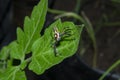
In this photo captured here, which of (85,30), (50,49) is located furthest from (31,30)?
(85,30)

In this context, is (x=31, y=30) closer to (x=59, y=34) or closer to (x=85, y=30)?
(x=59, y=34)

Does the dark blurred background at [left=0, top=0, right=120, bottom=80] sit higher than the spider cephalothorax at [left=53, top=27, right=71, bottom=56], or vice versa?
the spider cephalothorax at [left=53, top=27, right=71, bottom=56]

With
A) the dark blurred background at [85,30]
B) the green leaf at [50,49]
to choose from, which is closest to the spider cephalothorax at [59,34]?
the green leaf at [50,49]

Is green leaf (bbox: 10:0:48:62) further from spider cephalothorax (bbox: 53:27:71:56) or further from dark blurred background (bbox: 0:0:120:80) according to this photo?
dark blurred background (bbox: 0:0:120:80)

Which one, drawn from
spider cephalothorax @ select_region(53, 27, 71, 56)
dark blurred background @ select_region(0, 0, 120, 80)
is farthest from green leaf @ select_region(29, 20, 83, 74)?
dark blurred background @ select_region(0, 0, 120, 80)

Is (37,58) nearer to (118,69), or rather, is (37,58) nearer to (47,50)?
(47,50)

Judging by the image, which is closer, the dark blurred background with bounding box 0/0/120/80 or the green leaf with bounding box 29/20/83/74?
the green leaf with bounding box 29/20/83/74

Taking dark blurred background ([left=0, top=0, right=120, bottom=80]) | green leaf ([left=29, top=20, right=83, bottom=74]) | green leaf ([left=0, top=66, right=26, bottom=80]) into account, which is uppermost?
green leaf ([left=29, top=20, right=83, bottom=74])
